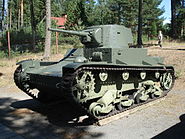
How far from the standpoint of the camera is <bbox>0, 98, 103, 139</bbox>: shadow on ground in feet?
17.7

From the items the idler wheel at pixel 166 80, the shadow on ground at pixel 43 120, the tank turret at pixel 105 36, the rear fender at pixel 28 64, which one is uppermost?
Answer: the tank turret at pixel 105 36

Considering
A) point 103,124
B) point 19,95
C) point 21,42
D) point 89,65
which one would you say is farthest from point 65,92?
point 21,42

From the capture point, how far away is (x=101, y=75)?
6031 millimetres

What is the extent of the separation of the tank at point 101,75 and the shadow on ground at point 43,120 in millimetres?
505

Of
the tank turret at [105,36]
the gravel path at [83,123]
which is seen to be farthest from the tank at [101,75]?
the gravel path at [83,123]

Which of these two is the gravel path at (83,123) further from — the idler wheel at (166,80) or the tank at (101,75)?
the idler wheel at (166,80)

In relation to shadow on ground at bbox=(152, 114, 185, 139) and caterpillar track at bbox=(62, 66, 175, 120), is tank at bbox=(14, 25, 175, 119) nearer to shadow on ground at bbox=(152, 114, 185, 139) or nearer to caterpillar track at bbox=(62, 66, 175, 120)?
caterpillar track at bbox=(62, 66, 175, 120)

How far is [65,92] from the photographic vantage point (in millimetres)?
5312

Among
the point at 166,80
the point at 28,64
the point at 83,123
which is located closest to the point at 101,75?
the point at 83,123

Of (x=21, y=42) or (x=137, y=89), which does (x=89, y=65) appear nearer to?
(x=137, y=89)

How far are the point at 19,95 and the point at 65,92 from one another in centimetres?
521

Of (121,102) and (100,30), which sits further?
(100,30)

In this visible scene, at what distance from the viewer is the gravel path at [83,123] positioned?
5.30m

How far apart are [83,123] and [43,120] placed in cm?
117
